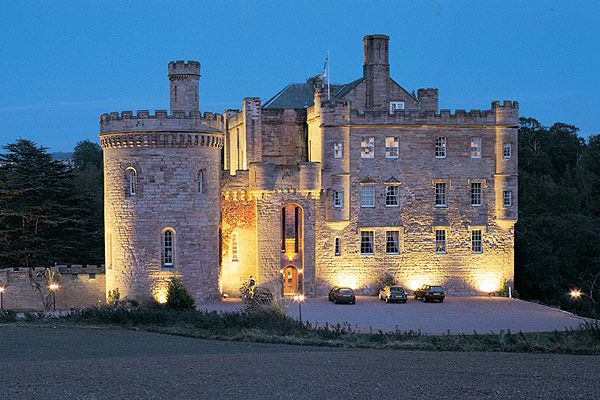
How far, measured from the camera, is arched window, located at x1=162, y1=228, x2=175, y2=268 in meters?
43.3

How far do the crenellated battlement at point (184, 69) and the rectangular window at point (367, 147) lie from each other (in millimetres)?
9558

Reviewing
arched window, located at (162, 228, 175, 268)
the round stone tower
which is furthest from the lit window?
arched window, located at (162, 228, 175, 268)

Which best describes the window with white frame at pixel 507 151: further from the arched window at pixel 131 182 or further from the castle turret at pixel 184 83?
the arched window at pixel 131 182

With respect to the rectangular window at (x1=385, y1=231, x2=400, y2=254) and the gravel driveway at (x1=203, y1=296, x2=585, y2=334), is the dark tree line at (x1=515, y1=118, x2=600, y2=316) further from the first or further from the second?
the rectangular window at (x1=385, y1=231, x2=400, y2=254)

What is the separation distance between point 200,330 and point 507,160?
23.5m

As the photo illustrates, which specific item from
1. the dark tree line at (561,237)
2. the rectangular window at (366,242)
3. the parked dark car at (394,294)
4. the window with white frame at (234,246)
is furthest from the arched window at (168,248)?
the dark tree line at (561,237)

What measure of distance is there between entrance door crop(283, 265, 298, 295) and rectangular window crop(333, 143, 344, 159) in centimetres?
646

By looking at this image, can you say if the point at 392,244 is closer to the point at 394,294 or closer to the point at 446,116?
the point at 394,294

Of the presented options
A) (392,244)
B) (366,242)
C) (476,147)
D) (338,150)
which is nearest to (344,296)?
(366,242)

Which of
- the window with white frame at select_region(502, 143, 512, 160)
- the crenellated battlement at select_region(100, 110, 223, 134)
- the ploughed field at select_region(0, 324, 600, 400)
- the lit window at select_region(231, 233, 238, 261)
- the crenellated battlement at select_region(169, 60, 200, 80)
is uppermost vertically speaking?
the crenellated battlement at select_region(169, 60, 200, 80)

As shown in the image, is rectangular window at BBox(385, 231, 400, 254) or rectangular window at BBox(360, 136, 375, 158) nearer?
rectangular window at BBox(360, 136, 375, 158)

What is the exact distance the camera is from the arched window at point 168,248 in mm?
43344

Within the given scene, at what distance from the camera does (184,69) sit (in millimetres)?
45594

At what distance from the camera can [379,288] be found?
158 ft
